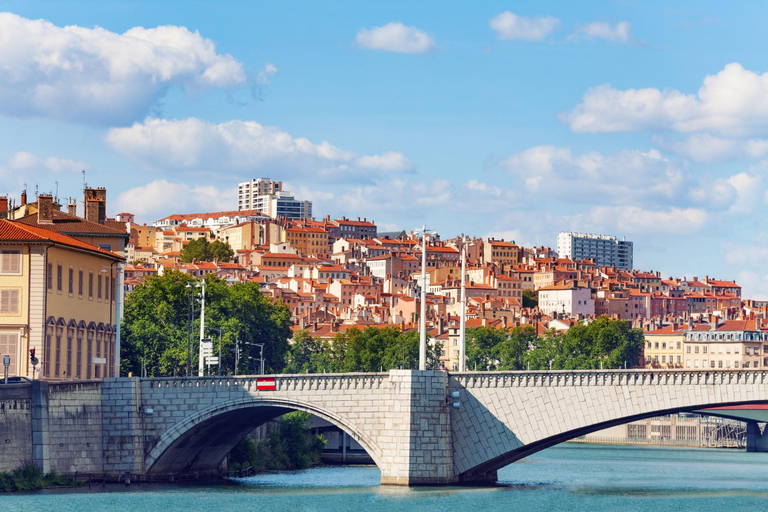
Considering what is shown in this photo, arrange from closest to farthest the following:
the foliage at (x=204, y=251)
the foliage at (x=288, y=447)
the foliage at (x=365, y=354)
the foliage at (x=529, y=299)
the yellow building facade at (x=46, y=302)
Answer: the yellow building facade at (x=46, y=302) → the foliage at (x=288, y=447) → the foliage at (x=365, y=354) → the foliage at (x=204, y=251) → the foliage at (x=529, y=299)

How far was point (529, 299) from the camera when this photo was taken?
197750 millimetres

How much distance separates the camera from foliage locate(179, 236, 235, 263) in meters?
191

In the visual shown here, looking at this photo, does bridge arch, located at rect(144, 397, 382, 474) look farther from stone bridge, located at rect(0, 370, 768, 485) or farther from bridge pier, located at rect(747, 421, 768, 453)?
bridge pier, located at rect(747, 421, 768, 453)

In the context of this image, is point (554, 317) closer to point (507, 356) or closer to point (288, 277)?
point (288, 277)

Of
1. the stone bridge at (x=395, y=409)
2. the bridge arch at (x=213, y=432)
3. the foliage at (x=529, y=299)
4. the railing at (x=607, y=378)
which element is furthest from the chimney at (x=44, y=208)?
the foliage at (x=529, y=299)

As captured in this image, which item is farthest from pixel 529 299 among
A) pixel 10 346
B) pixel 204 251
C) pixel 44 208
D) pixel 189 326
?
pixel 10 346

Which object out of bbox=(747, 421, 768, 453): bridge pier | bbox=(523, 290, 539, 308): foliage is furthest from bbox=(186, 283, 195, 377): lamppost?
bbox=(523, 290, 539, 308): foliage

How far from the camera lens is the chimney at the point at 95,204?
212 feet

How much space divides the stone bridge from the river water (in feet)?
4.62

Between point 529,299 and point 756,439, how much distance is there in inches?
3855

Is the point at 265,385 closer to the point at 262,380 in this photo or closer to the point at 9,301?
the point at 262,380

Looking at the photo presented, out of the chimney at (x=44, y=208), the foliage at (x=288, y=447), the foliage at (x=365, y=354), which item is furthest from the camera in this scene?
the foliage at (x=365, y=354)

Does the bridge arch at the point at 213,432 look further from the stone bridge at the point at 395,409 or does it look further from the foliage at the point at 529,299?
the foliage at the point at 529,299

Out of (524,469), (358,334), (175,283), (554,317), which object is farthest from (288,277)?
(524,469)
